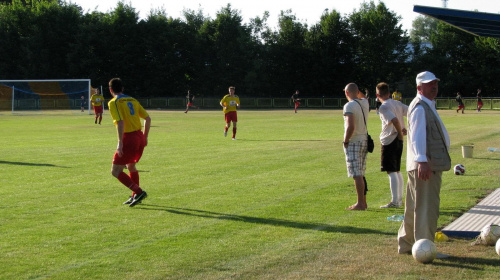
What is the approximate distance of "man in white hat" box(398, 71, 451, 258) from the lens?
6.16 metres

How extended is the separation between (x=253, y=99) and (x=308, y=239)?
62613 millimetres

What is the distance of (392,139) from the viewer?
30.9 feet

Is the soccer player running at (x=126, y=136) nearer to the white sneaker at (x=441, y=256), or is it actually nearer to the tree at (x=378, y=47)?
the white sneaker at (x=441, y=256)

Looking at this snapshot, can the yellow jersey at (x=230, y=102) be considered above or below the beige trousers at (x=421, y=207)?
above

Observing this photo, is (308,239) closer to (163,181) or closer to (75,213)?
(75,213)

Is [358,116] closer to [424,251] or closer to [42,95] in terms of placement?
[424,251]

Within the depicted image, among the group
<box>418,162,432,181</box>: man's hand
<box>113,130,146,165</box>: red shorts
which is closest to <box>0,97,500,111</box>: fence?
<box>113,130,146,165</box>: red shorts

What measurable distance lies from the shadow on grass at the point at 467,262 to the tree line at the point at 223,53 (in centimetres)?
6381

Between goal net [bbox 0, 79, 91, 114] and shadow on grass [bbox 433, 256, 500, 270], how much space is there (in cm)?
4827

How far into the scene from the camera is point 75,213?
29.8 feet

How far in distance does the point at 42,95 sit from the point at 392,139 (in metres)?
50.1

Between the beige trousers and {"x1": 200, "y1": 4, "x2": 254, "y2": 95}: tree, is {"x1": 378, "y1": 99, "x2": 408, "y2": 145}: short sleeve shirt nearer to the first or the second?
the beige trousers

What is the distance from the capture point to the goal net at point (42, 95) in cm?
5284

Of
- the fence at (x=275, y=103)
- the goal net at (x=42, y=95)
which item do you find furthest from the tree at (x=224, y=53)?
the goal net at (x=42, y=95)
